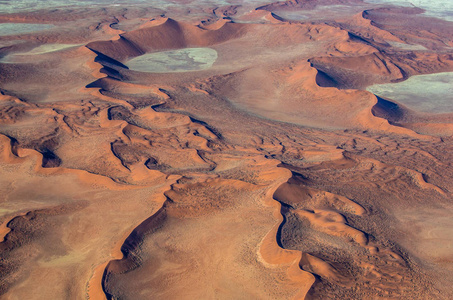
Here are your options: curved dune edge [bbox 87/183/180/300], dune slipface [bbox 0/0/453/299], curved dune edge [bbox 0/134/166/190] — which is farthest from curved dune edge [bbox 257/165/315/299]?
curved dune edge [bbox 0/134/166/190]

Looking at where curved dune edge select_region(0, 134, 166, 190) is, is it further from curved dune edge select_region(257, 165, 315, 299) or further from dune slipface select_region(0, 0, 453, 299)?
curved dune edge select_region(257, 165, 315, 299)

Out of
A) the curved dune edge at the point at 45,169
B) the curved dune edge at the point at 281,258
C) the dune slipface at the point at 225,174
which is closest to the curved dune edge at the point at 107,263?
the dune slipface at the point at 225,174

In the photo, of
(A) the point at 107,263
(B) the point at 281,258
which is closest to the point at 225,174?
(B) the point at 281,258

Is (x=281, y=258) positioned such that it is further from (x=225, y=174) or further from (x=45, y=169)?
(x=45, y=169)

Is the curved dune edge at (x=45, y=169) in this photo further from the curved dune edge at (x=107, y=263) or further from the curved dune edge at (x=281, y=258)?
the curved dune edge at (x=281, y=258)

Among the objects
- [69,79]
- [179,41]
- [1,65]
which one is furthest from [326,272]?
[179,41]

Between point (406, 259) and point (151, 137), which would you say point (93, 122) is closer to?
point (151, 137)

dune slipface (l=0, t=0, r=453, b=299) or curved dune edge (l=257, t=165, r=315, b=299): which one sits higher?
curved dune edge (l=257, t=165, r=315, b=299)

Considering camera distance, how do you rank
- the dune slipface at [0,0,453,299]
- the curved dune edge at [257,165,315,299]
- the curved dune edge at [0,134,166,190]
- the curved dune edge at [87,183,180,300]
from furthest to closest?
the curved dune edge at [0,134,166,190]
the dune slipface at [0,0,453,299]
the curved dune edge at [87,183,180,300]
the curved dune edge at [257,165,315,299]
